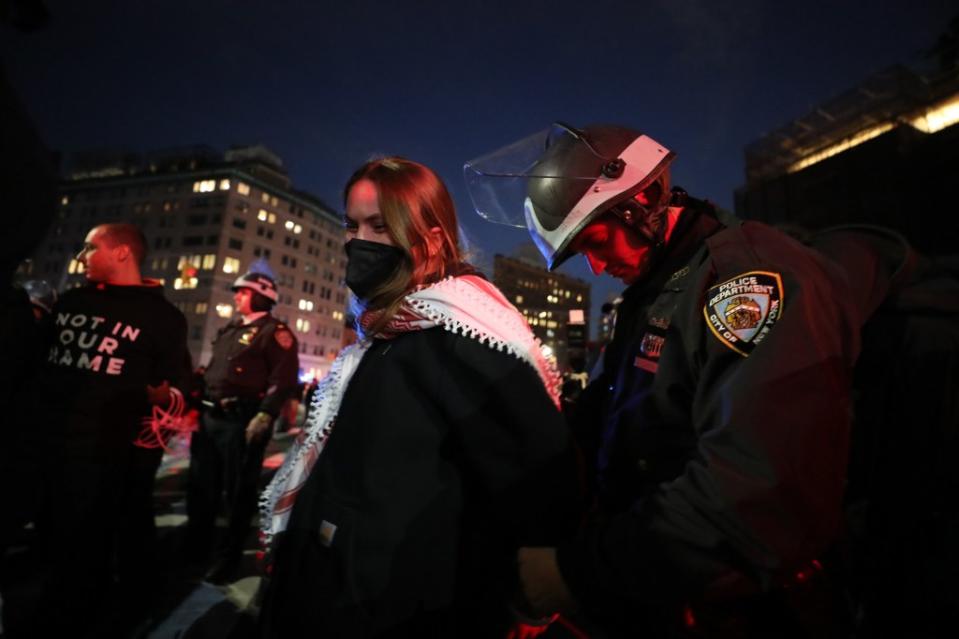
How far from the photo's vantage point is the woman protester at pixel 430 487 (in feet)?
3.84

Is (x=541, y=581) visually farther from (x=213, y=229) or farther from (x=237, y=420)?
(x=213, y=229)

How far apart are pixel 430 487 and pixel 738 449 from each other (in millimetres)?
808

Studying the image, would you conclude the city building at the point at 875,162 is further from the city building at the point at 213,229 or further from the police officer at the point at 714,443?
the city building at the point at 213,229

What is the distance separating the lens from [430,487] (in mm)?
1222

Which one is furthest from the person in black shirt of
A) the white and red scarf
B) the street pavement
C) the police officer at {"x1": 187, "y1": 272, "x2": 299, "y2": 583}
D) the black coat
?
the black coat

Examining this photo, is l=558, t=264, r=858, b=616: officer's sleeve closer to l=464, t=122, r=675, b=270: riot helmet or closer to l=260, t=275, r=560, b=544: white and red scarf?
l=260, t=275, r=560, b=544: white and red scarf

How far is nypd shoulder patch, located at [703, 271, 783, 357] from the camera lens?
1.21 meters

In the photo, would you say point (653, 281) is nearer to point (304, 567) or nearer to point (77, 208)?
point (304, 567)

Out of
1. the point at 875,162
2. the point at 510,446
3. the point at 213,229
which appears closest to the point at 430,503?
the point at 510,446

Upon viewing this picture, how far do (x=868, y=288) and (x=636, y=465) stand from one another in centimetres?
126

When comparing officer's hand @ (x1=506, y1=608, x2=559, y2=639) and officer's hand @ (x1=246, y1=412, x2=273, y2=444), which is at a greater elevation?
officer's hand @ (x1=246, y1=412, x2=273, y2=444)

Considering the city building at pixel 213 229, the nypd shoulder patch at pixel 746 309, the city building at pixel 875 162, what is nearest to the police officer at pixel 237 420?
the nypd shoulder patch at pixel 746 309

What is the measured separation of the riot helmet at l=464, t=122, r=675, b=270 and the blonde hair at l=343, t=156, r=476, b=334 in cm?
57

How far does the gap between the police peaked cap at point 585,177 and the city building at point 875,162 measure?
20656 millimetres
